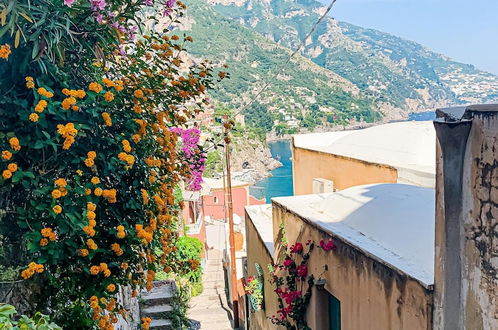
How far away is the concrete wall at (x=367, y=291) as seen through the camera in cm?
369

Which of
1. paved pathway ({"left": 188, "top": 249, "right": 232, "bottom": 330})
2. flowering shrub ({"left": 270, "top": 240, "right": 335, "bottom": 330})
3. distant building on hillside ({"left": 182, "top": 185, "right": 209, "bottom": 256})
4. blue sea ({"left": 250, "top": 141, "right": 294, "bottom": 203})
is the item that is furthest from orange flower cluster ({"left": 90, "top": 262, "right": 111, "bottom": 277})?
blue sea ({"left": 250, "top": 141, "right": 294, "bottom": 203})

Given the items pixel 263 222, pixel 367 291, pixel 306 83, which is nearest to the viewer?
pixel 367 291

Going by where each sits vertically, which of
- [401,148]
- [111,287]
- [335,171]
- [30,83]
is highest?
[30,83]

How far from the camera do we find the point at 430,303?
3.46m

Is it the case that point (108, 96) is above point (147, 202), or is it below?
above

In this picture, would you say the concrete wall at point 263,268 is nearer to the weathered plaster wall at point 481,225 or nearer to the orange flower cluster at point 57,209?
the weathered plaster wall at point 481,225

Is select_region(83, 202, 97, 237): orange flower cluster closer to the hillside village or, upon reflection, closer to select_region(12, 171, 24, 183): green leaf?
the hillside village

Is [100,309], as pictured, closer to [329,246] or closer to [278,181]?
[329,246]

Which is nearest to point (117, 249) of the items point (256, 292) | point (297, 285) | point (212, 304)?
point (297, 285)

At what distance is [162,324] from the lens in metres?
8.73

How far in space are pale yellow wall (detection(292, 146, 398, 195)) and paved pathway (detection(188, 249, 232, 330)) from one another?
647 centimetres

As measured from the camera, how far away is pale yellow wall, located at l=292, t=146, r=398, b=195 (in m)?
9.16

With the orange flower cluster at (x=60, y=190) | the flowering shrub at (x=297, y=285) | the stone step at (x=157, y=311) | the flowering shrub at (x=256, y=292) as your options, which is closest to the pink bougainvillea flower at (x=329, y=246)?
the flowering shrub at (x=297, y=285)

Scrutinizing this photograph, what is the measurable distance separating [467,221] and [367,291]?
5.86 ft
